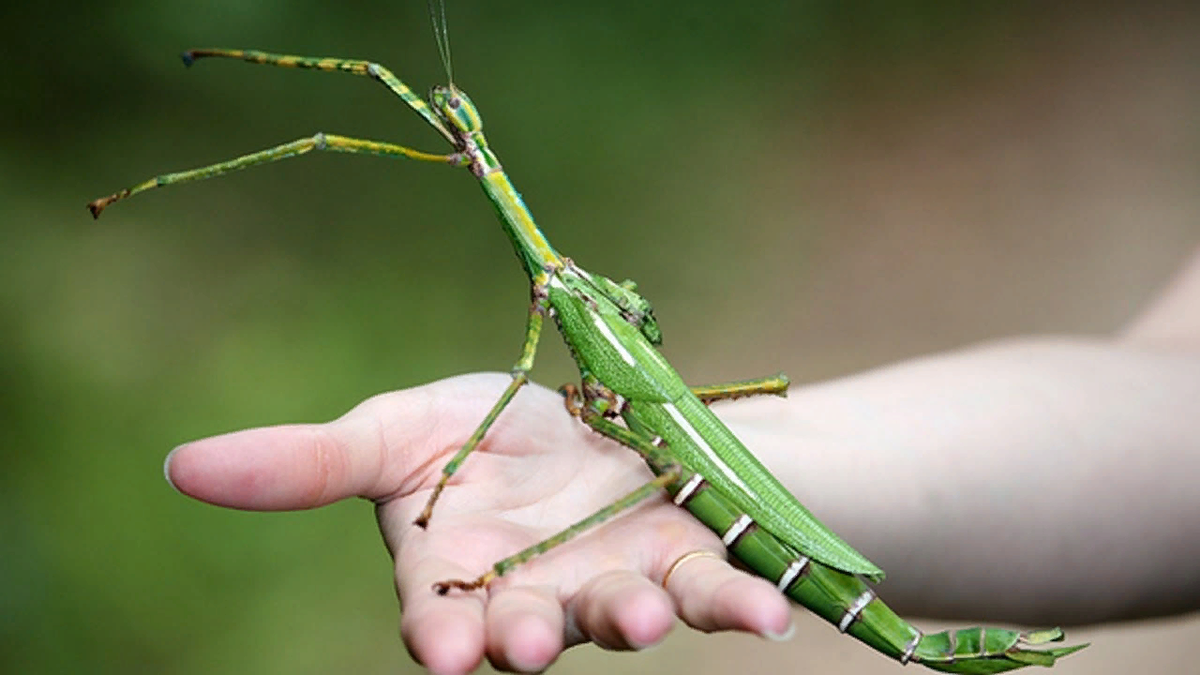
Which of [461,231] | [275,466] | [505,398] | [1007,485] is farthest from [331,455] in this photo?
[461,231]

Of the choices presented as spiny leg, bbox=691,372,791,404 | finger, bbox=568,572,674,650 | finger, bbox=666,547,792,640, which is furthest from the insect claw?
spiny leg, bbox=691,372,791,404

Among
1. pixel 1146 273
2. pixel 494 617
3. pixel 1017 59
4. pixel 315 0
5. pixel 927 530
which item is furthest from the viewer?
pixel 1017 59

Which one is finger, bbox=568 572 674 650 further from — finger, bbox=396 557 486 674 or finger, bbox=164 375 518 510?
finger, bbox=164 375 518 510

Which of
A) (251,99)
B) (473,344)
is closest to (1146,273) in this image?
(473,344)

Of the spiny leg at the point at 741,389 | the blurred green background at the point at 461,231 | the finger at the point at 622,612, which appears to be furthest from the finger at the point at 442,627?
the blurred green background at the point at 461,231

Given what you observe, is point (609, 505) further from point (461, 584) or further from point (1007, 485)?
point (1007, 485)

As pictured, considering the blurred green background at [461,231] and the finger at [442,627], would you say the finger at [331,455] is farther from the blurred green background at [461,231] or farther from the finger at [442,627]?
the blurred green background at [461,231]

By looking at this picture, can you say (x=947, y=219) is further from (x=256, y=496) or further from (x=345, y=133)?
(x=256, y=496)
